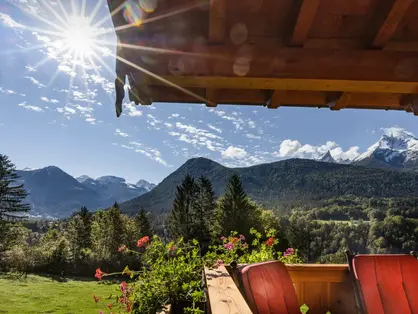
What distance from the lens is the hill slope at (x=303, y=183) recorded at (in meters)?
109

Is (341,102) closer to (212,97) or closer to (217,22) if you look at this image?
(212,97)

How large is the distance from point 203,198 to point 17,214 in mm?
20316

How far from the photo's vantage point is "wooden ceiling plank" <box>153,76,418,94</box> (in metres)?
2.01

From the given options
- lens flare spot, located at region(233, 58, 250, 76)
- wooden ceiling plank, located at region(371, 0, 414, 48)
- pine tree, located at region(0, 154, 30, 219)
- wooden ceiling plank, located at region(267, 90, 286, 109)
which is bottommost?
wooden ceiling plank, located at region(267, 90, 286, 109)

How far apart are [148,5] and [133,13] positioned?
3.4 inches

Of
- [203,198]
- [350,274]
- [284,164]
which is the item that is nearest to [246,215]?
[203,198]

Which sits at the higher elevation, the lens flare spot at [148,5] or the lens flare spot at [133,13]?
the lens flare spot at [148,5]

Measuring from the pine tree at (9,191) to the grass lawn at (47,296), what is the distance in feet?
45.4

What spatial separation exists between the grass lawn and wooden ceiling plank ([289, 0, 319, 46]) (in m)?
14.5

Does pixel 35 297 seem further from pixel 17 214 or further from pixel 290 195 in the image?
pixel 290 195

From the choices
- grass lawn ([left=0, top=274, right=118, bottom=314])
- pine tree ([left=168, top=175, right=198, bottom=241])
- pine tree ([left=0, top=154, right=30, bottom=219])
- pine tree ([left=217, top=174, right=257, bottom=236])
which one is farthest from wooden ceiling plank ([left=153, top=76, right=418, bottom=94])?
pine tree ([left=0, top=154, right=30, bottom=219])

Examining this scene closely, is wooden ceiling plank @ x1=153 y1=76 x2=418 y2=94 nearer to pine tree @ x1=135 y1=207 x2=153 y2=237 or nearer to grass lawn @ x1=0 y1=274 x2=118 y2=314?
grass lawn @ x1=0 y1=274 x2=118 y2=314

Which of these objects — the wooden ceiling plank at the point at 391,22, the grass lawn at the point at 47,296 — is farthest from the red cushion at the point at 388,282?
the grass lawn at the point at 47,296

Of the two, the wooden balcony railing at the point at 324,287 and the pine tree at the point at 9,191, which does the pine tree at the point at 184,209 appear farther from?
the wooden balcony railing at the point at 324,287
